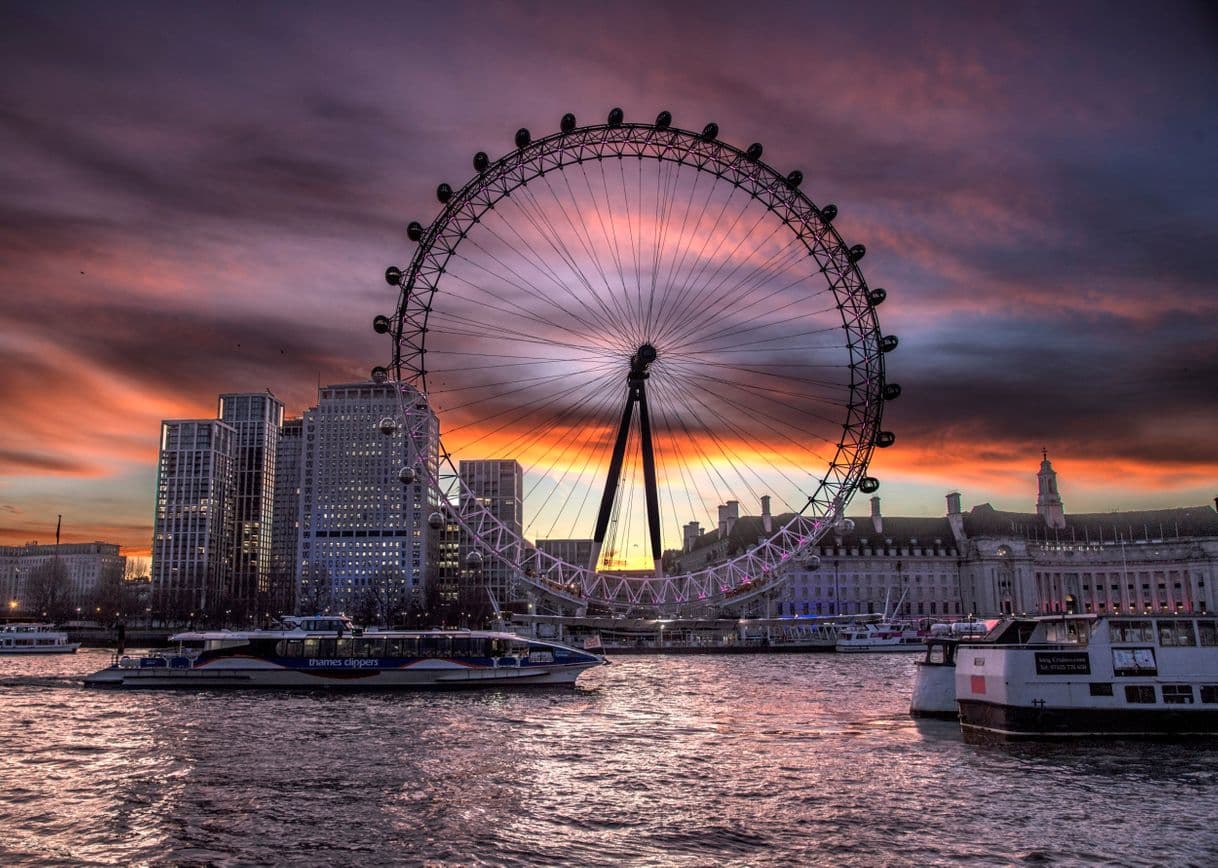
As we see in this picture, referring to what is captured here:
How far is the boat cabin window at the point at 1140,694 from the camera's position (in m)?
39.4

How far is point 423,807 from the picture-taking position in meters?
28.8

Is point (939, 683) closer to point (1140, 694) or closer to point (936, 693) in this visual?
point (936, 693)

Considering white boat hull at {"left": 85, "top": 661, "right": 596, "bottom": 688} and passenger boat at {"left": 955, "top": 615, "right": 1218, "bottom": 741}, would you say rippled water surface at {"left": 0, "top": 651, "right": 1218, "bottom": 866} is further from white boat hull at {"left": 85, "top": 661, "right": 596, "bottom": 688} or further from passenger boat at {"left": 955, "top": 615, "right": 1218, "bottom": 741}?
white boat hull at {"left": 85, "top": 661, "right": 596, "bottom": 688}

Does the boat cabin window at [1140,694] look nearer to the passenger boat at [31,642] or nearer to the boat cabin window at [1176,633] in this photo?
the boat cabin window at [1176,633]

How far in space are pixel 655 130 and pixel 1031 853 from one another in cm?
5220

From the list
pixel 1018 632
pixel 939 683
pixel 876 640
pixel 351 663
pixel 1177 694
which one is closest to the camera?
pixel 1177 694

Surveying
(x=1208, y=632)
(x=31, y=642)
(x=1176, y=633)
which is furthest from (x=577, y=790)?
(x=31, y=642)

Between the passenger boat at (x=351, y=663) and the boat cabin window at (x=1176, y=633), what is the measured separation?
125ft

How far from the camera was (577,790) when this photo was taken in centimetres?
3148

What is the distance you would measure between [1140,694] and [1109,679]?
139 cm

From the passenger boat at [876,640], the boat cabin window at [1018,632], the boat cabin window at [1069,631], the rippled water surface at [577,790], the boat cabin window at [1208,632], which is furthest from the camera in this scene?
the passenger boat at [876,640]

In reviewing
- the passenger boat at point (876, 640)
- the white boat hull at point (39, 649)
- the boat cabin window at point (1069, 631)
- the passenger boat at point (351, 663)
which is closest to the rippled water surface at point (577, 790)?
the boat cabin window at point (1069, 631)

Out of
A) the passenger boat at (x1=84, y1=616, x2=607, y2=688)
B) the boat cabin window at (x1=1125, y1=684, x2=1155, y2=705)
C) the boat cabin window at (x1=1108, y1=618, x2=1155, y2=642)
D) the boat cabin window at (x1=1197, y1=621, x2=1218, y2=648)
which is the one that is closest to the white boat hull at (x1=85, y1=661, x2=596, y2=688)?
the passenger boat at (x1=84, y1=616, x2=607, y2=688)

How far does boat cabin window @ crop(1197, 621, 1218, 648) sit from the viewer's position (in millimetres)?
40344
